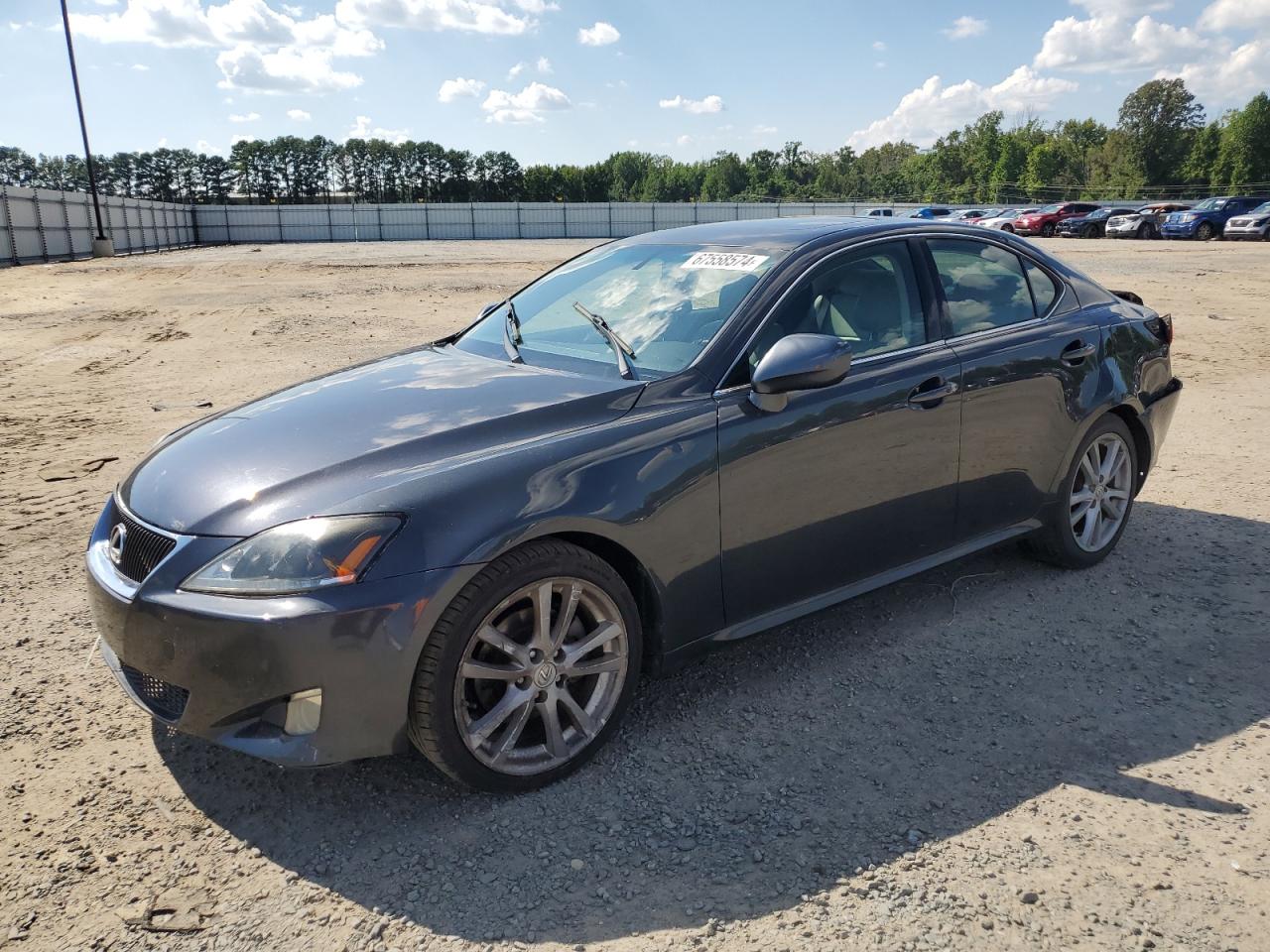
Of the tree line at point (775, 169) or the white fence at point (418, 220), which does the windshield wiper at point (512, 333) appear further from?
the tree line at point (775, 169)

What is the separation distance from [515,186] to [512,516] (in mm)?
135616

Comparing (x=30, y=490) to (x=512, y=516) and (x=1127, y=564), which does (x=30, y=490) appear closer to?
(x=512, y=516)

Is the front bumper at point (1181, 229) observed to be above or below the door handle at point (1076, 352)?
below

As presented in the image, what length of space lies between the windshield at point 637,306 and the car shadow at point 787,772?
130cm

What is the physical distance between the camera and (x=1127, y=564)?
490 centimetres

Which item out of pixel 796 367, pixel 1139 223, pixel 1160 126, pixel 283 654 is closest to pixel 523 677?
pixel 283 654

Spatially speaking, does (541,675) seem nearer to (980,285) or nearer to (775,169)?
(980,285)

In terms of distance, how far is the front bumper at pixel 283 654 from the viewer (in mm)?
2590

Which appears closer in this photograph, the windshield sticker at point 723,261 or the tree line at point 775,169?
the windshield sticker at point 723,261

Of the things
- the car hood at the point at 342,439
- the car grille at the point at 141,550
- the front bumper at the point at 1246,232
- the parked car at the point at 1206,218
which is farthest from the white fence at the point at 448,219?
the car grille at the point at 141,550

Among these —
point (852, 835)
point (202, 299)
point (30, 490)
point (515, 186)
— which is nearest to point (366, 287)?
point (202, 299)

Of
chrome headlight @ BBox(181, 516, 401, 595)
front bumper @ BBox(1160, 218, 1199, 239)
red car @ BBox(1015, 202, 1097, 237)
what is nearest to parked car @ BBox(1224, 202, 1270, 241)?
front bumper @ BBox(1160, 218, 1199, 239)

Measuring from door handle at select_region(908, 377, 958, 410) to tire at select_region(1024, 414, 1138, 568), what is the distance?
40.6 inches

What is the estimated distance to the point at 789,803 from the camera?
9.77 ft
